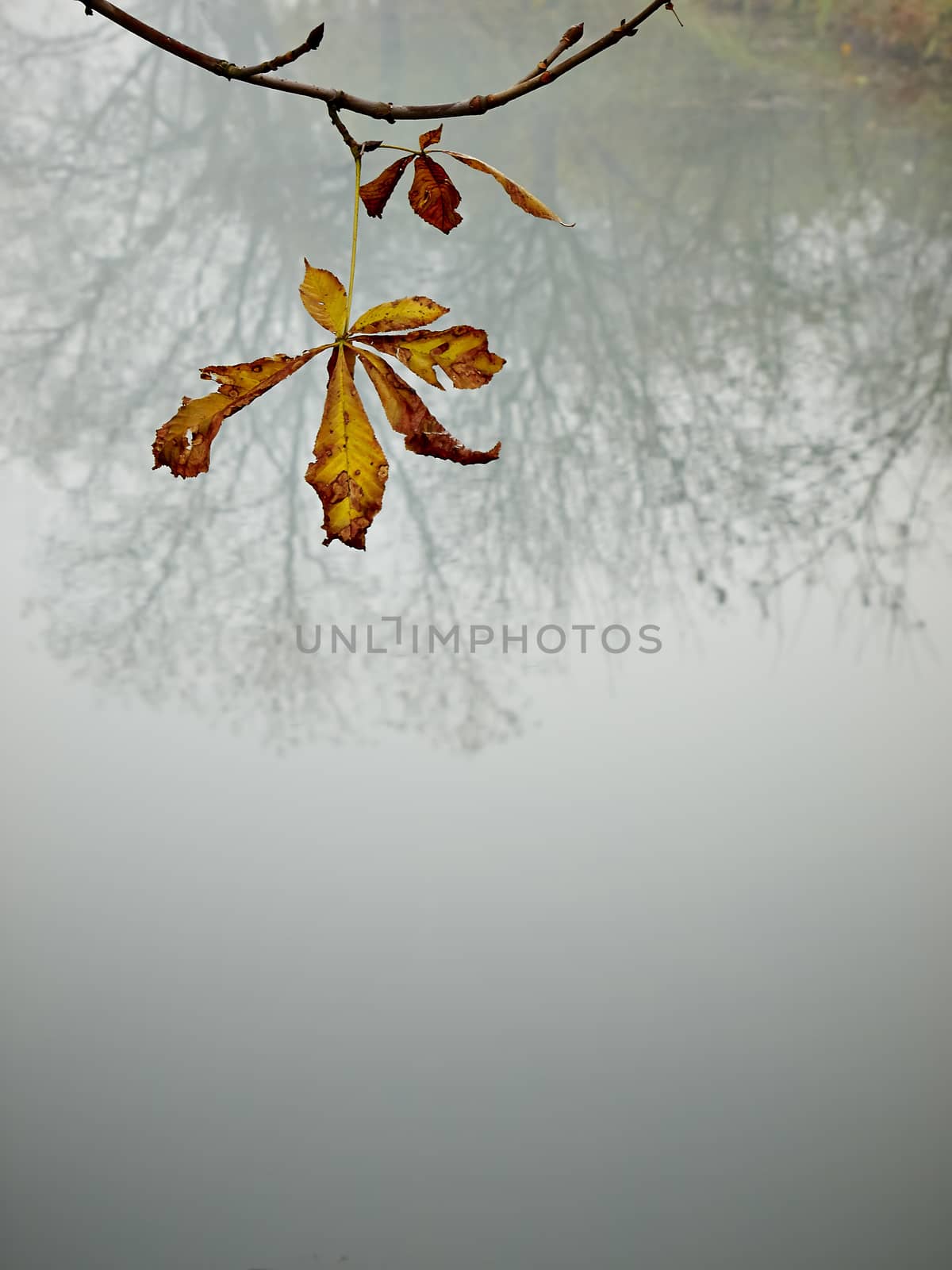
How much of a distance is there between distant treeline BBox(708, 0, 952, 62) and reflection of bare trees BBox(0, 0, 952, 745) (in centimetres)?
15

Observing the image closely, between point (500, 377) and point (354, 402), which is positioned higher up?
point (500, 377)

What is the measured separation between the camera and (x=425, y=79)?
190cm

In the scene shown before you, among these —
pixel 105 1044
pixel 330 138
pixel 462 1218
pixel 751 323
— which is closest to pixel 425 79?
pixel 330 138

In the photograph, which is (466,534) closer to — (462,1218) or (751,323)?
(751,323)

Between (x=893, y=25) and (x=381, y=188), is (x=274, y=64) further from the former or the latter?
(x=893, y=25)

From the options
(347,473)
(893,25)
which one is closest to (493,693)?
(893,25)

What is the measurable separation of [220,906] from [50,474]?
73cm

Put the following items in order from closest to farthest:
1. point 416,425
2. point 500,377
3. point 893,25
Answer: point 416,425 < point 500,377 < point 893,25

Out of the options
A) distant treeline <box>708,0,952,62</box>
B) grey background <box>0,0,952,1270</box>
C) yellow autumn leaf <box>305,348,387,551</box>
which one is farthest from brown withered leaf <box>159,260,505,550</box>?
distant treeline <box>708,0,952,62</box>

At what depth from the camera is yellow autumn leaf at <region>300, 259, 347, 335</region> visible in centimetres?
26

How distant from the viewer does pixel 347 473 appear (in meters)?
0.24

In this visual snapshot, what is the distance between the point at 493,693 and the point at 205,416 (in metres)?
1.48

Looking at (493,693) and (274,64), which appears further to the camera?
(493,693)

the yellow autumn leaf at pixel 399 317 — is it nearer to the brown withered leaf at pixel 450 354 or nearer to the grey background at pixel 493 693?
the brown withered leaf at pixel 450 354
